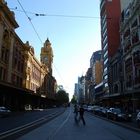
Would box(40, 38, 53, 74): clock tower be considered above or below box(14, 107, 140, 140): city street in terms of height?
above

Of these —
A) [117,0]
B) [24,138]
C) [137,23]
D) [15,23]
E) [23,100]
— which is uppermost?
[117,0]

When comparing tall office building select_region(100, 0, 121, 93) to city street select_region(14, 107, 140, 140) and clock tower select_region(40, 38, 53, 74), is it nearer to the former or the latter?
city street select_region(14, 107, 140, 140)

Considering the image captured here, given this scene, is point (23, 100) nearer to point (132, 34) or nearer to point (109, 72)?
point (109, 72)

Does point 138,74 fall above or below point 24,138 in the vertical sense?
above

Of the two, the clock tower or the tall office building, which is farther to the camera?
the clock tower

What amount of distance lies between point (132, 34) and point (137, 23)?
442 centimetres

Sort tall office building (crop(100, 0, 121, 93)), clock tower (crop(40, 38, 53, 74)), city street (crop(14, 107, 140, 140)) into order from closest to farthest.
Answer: city street (crop(14, 107, 140, 140))
tall office building (crop(100, 0, 121, 93))
clock tower (crop(40, 38, 53, 74))

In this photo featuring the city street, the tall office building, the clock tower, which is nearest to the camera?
the city street

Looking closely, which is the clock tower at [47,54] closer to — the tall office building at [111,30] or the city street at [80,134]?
the tall office building at [111,30]

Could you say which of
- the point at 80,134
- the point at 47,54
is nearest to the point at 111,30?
the point at 80,134

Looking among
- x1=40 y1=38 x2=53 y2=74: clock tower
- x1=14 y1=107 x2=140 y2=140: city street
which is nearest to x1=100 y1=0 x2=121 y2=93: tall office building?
x1=14 y1=107 x2=140 y2=140: city street

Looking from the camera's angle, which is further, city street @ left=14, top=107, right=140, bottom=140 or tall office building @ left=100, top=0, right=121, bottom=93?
tall office building @ left=100, top=0, right=121, bottom=93

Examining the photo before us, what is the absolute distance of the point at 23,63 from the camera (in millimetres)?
87062

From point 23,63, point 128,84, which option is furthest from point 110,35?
point 128,84
